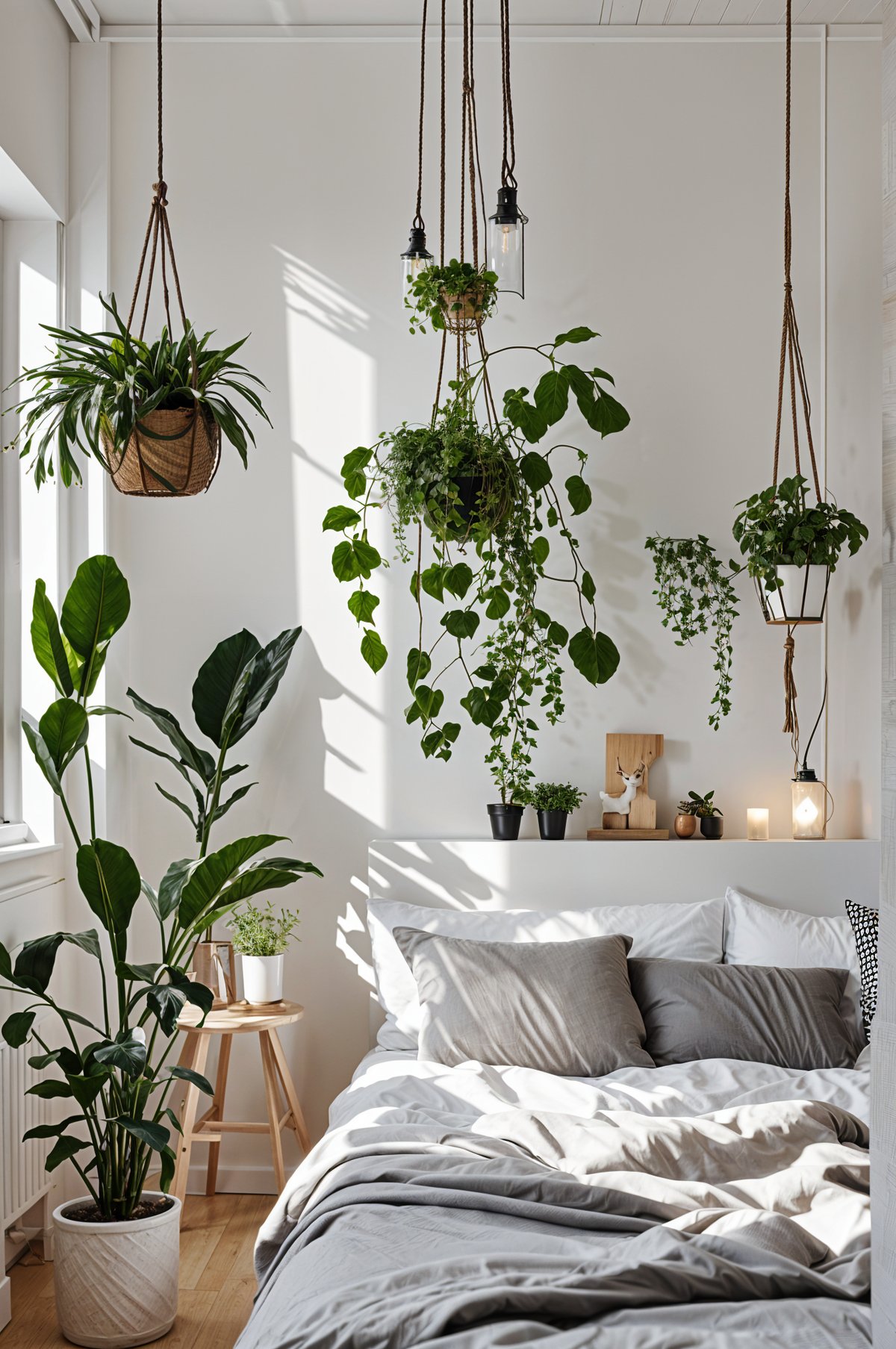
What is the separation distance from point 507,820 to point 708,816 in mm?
630

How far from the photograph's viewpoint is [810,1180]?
6.86 ft

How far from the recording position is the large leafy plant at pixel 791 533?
3377 millimetres

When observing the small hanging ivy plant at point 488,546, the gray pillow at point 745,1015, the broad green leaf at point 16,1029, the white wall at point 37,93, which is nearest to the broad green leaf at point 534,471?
the small hanging ivy plant at point 488,546

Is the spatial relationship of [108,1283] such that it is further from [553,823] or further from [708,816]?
[708,816]

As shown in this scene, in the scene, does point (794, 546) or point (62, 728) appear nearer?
point (62, 728)

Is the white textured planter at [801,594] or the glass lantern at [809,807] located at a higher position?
the white textured planter at [801,594]

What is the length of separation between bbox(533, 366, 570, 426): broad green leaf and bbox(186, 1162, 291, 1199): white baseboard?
2.43 metres

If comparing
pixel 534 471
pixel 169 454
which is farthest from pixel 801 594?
pixel 169 454

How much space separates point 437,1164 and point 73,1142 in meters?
1.05

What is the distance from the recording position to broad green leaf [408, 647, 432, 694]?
10.5 ft

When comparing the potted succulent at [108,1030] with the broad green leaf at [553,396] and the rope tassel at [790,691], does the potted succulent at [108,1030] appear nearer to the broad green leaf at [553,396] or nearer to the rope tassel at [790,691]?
the broad green leaf at [553,396]

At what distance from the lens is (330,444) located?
376cm

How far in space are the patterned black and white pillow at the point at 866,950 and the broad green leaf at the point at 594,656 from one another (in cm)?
101

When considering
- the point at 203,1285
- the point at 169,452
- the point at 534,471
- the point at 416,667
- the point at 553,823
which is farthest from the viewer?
the point at 553,823
